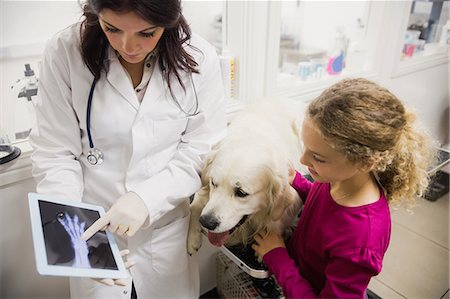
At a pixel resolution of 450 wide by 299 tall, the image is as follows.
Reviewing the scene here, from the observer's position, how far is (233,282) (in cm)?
153

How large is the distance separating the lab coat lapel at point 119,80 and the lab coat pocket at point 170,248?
0.39 m

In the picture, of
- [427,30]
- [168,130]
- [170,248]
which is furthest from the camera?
[427,30]

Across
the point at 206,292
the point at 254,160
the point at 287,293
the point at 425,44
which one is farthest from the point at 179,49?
the point at 425,44

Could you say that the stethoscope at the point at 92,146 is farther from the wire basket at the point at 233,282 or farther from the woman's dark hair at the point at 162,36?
the wire basket at the point at 233,282

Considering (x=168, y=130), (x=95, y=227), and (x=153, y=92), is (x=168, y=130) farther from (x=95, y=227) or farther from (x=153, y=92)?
(x=95, y=227)

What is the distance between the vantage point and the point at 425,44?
107 inches

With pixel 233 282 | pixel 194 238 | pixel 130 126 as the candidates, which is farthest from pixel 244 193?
pixel 233 282

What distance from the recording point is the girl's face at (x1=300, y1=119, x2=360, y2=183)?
0.86 meters

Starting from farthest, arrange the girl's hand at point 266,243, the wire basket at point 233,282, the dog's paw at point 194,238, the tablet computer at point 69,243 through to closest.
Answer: the wire basket at point 233,282
the dog's paw at point 194,238
the girl's hand at point 266,243
the tablet computer at point 69,243

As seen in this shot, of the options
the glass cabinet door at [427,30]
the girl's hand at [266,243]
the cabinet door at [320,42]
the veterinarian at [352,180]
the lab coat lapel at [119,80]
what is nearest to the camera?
Result: the veterinarian at [352,180]

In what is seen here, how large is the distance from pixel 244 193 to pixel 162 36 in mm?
511

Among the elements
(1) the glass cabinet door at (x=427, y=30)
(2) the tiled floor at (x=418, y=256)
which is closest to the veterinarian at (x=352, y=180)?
(2) the tiled floor at (x=418, y=256)

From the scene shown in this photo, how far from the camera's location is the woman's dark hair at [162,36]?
734 mm

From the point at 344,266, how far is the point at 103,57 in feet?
2.62
